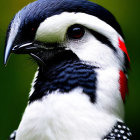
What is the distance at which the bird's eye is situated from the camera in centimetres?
183

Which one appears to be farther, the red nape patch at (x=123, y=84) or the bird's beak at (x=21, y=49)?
the red nape patch at (x=123, y=84)

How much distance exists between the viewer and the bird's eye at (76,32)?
1.83 metres

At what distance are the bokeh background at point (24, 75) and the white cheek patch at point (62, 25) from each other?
5.31 ft

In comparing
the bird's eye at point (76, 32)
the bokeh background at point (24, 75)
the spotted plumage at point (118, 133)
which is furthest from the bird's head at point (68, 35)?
the bokeh background at point (24, 75)

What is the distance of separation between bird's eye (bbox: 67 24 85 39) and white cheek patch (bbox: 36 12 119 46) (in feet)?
0.07

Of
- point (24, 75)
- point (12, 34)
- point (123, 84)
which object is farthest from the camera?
point (24, 75)

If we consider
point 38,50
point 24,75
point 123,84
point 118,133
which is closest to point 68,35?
point 38,50

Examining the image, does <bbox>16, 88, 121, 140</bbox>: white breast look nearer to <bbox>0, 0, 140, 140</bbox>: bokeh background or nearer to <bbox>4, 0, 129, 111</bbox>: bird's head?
<bbox>4, 0, 129, 111</bbox>: bird's head

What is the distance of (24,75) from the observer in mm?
3564

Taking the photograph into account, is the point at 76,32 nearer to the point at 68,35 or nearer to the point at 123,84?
the point at 68,35

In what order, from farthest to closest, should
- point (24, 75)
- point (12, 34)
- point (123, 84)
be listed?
point (24, 75) < point (123, 84) < point (12, 34)

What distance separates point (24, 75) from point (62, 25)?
1818 millimetres

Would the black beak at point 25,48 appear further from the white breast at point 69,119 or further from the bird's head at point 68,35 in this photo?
the white breast at point 69,119
